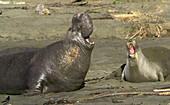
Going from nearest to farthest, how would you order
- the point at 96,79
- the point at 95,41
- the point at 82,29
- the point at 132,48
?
the point at 82,29, the point at 132,48, the point at 96,79, the point at 95,41

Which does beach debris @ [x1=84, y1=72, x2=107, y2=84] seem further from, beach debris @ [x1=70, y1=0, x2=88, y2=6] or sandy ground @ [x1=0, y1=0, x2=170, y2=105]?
beach debris @ [x1=70, y1=0, x2=88, y2=6]

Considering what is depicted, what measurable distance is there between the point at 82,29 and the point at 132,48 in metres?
1.90

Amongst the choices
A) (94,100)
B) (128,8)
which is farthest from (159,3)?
(94,100)

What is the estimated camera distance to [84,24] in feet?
19.9

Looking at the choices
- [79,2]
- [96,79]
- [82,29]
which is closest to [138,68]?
[96,79]

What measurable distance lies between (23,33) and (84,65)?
756 cm

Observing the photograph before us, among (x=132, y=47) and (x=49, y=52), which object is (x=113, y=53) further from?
(x=49, y=52)

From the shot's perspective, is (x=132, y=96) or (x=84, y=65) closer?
(x=132, y=96)

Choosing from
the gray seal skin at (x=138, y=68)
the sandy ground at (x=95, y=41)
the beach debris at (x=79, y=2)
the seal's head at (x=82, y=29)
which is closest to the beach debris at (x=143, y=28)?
the sandy ground at (x=95, y=41)

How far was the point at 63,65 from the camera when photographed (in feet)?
20.1

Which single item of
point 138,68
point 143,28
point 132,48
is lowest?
point 138,68

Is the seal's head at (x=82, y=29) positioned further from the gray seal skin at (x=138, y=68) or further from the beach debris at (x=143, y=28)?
the beach debris at (x=143, y=28)

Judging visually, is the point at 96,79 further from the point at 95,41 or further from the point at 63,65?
the point at 95,41

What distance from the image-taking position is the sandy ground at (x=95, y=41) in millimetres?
5031
